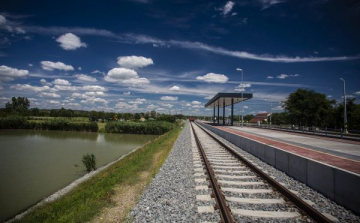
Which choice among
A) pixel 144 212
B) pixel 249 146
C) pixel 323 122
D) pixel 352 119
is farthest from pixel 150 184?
pixel 323 122

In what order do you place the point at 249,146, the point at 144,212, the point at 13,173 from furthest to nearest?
the point at 13,173, the point at 249,146, the point at 144,212

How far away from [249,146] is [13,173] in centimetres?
1919

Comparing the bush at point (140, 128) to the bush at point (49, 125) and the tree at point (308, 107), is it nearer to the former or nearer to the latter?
the bush at point (49, 125)

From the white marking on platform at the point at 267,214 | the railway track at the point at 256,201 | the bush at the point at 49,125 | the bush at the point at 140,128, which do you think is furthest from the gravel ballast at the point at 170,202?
the bush at the point at 49,125

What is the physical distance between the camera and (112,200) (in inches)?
229

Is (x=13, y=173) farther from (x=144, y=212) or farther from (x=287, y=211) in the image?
(x=287, y=211)

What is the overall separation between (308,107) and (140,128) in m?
47.0

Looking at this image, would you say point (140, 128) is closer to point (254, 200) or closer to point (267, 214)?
point (254, 200)

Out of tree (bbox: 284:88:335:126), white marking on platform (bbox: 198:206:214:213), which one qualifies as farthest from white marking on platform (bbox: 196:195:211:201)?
tree (bbox: 284:88:335:126)

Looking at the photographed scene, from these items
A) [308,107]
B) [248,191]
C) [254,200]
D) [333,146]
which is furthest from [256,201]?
[308,107]

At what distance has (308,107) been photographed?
42594 mm

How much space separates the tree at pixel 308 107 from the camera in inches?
1608

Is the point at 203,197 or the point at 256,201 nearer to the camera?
the point at 256,201

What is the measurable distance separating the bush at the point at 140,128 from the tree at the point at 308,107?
34.1 meters
